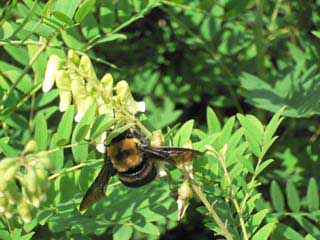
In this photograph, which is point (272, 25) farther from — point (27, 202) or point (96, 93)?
point (27, 202)

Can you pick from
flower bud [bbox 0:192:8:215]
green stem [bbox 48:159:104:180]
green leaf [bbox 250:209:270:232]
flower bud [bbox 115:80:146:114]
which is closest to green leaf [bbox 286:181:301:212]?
green leaf [bbox 250:209:270:232]

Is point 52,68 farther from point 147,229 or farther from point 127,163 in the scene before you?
point 147,229

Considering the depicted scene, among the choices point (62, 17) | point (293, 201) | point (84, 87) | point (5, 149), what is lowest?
point (293, 201)

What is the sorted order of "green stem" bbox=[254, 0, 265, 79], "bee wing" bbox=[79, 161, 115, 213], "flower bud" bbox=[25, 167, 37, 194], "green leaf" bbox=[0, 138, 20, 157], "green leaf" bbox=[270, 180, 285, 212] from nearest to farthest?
"flower bud" bbox=[25, 167, 37, 194]
"bee wing" bbox=[79, 161, 115, 213]
"green leaf" bbox=[0, 138, 20, 157]
"green leaf" bbox=[270, 180, 285, 212]
"green stem" bbox=[254, 0, 265, 79]

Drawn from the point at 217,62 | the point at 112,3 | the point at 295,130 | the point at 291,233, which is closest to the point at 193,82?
the point at 217,62

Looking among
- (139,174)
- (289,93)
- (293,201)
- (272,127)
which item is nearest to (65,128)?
(139,174)

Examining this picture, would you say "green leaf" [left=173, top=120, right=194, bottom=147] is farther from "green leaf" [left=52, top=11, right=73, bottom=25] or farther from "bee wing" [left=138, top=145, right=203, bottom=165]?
"green leaf" [left=52, top=11, right=73, bottom=25]
